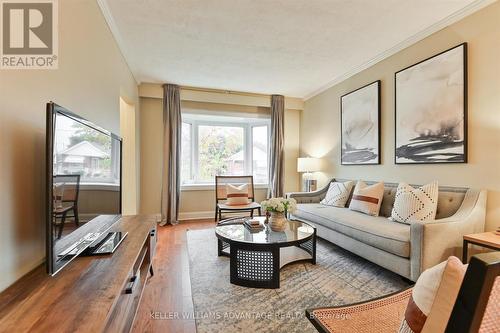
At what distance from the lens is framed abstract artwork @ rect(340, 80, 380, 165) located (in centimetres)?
333

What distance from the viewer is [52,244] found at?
100 centimetres

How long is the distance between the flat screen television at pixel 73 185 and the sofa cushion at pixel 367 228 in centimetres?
225

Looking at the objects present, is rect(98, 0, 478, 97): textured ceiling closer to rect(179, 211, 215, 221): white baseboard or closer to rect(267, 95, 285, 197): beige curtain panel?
rect(267, 95, 285, 197): beige curtain panel

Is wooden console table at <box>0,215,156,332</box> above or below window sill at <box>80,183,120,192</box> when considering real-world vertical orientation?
below

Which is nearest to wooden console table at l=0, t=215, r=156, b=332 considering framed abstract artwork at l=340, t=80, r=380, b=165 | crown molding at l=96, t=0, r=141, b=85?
crown molding at l=96, t=0, r=141, b=85

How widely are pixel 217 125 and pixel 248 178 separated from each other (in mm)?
1458

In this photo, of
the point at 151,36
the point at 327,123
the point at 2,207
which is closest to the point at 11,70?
the point at 2,207

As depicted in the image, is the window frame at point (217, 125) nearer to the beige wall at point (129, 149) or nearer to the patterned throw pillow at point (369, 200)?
the beige wall at point (129, 149)

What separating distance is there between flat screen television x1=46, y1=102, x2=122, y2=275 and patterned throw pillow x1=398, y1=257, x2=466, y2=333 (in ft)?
4.32

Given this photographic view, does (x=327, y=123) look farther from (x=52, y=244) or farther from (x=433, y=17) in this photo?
(x=52, y=244)

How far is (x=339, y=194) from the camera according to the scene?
3463 mm

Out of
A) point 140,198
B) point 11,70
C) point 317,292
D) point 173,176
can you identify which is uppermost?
point 11,70

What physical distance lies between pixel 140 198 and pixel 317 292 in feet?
11.5

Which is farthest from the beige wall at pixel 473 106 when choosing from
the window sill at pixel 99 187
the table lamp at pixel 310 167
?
the window sill at pixel 99 187
